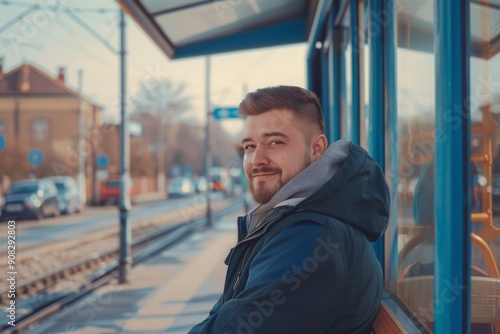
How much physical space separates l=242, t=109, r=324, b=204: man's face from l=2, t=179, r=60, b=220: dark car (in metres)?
21.2

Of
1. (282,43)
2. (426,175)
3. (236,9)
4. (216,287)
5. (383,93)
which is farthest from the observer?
(216,287)

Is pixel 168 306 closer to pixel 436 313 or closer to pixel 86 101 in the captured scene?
pixel 436 313

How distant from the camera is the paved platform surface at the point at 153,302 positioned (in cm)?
582

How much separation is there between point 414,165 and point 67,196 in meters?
26.0

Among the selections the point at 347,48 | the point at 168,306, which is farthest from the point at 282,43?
the point at 168,306

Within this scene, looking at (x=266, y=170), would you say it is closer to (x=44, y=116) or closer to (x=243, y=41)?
(x=243, y=41)

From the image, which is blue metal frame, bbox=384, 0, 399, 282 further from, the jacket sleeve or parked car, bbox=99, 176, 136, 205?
parked car, bbox=99, 176, 136, 205

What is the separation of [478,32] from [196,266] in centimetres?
877

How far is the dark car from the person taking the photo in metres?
21.8

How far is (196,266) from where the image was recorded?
9844mm

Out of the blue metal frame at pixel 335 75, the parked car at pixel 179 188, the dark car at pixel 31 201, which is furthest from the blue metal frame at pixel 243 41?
the parked car at pixel 179 188

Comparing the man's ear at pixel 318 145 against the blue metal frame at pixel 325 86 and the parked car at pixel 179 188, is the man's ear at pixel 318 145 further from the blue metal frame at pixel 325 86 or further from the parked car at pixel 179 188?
the parked car at pixel 179 188

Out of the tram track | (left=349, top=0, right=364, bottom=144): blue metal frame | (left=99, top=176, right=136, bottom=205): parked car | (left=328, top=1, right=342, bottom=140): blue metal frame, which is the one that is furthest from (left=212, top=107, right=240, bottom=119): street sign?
(left=99, top=176, right=136, bottom=205): parked car

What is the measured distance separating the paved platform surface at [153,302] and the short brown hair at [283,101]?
4.03m
